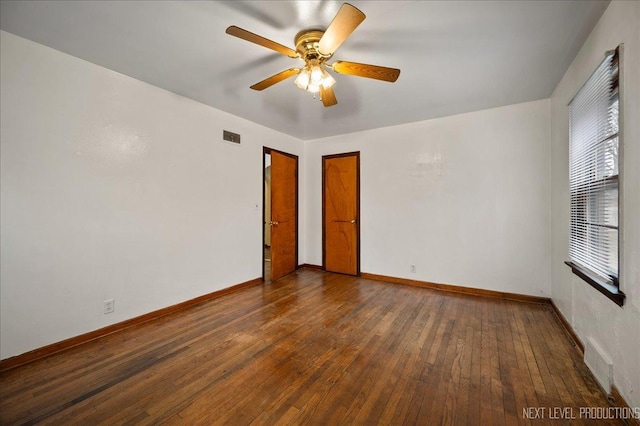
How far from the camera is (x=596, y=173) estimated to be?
6.41 ft

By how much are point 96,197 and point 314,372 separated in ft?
8.66

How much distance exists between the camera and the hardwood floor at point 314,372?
1567 mm

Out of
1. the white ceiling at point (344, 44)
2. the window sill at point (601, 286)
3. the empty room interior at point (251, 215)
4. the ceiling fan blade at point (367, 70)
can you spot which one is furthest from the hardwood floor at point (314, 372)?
the white ceiling at point (344, 44)

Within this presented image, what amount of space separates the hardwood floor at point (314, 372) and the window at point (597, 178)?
2.59 ft

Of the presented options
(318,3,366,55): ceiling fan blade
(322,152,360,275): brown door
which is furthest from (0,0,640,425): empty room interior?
(322,152,360,275): brown door

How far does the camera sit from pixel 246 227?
4.11 m

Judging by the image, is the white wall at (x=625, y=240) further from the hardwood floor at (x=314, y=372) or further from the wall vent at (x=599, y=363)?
the hardwood floor at (x=314, y=372)

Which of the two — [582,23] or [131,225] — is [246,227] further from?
[582,23]

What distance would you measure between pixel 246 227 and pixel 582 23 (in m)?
4.23

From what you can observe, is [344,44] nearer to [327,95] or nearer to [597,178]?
[327,95]

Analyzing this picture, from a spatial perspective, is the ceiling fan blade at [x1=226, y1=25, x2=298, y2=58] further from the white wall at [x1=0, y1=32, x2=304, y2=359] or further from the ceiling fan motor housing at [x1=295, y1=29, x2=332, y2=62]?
the white wall at [x1=0, y1=32, x2=304, y2=359]

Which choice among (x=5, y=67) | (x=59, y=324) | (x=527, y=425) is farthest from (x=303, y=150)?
(x=527, y=425)

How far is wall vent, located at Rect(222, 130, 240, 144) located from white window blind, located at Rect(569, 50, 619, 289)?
3.93 metres

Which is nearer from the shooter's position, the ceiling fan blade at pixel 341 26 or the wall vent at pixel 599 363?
the ceiling fan blade at pixel 341 26
